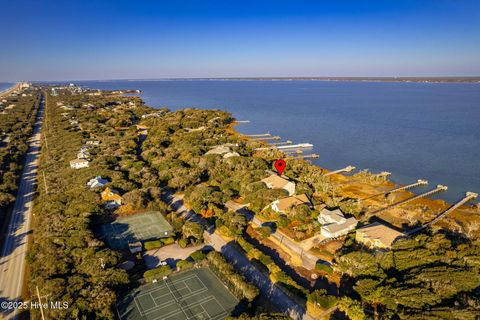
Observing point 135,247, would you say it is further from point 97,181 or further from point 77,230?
point 97,181

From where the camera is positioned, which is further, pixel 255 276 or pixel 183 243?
pixel 183 243

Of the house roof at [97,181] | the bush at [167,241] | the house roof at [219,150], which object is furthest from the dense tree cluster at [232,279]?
the house roof at [219,150]

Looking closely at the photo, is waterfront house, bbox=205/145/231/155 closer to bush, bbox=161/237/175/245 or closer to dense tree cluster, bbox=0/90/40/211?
bush, bbox=161/237/175/245

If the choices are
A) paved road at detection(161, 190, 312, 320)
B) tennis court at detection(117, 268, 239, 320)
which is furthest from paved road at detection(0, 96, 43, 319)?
paved road at detection(161, 190, 312, 320)

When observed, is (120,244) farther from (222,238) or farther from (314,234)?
(314,234)

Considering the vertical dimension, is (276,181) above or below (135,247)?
above

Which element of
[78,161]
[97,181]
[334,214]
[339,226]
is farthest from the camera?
[78,161]

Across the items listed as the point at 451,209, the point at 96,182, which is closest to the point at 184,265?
the point at 96,182

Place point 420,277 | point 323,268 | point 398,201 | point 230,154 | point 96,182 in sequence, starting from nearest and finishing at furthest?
point 420,277 → point 323,268 → point 96,182 → point 398,201 → point 230,154

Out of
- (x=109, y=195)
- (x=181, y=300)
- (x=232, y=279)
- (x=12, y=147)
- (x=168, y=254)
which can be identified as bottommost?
(x=168, y=254)
